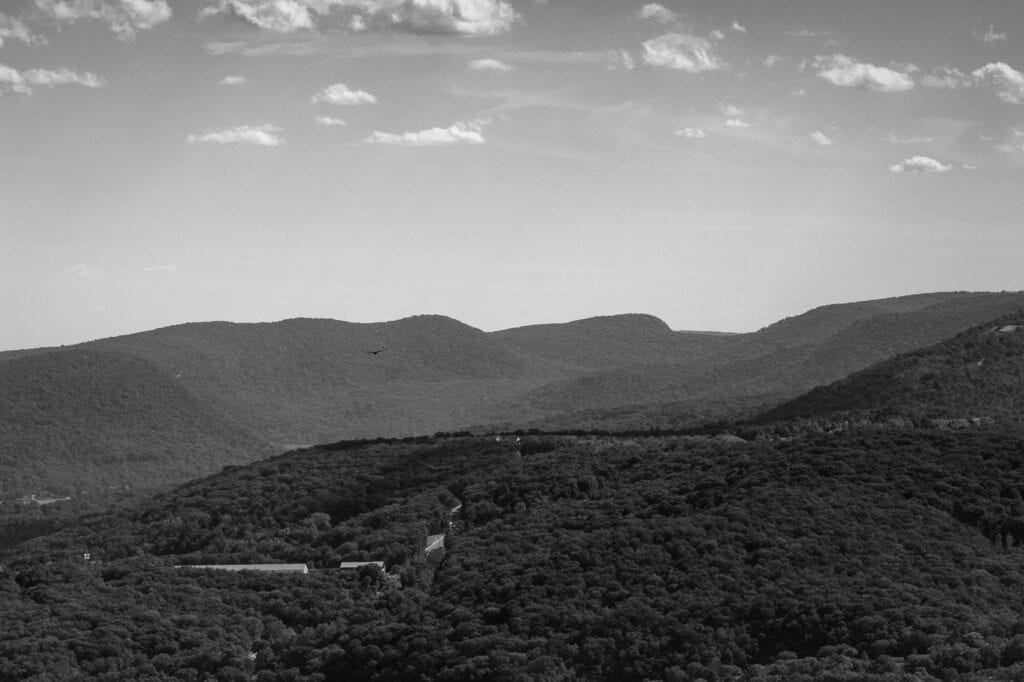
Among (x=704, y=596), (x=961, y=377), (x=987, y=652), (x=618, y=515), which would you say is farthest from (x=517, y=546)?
(x=961, y=377)

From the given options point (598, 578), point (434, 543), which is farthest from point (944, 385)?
point (598, 578)

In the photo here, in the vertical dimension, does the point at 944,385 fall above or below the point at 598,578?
above

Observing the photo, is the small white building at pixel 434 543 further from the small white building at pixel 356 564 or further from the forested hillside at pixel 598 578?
the small white building at pixel 356 564

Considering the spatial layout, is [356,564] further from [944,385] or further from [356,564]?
[944,385]

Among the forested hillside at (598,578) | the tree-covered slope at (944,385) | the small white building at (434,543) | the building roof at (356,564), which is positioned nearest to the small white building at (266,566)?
the forested hillside at (598,578)

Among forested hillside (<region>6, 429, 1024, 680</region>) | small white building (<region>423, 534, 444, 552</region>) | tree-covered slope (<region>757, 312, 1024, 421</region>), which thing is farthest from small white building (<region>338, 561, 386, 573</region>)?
tree-covered slope (<region>757, 312, 1024, 421</region>)

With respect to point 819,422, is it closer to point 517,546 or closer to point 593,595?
point 517,546

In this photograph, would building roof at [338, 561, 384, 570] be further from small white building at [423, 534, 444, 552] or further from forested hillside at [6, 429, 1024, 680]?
small white building at [423, 534, 444, 552]
